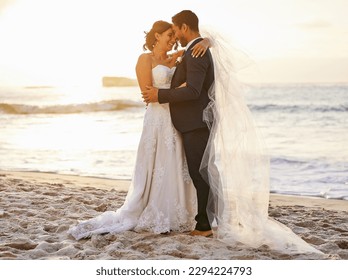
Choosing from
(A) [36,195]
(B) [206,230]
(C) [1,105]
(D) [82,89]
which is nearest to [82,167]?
(A) [36,195]

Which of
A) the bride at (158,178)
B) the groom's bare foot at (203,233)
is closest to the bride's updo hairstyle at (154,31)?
the bride at (158,178)

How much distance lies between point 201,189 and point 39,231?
127 cm

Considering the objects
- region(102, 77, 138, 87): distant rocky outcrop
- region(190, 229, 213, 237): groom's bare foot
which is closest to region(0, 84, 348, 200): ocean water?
region(102, 77, 138, 87): distant rocky outcrop

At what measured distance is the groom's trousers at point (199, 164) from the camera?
430 centimetres

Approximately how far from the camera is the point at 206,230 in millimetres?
4328

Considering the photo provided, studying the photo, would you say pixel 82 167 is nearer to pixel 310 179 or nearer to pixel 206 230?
pixel 310 179

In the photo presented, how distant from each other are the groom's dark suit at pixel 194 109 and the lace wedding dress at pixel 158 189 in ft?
0.46

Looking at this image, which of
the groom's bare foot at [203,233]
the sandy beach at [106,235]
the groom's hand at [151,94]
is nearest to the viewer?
the sandy beach at [106,235]

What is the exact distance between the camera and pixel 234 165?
428 centimetres

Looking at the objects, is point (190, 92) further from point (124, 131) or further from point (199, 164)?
point (124, 131)

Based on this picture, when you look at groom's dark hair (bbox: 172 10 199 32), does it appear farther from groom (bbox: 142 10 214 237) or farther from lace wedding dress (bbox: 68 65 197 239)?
lace wedding dress (bbox: 68 65 197 239)

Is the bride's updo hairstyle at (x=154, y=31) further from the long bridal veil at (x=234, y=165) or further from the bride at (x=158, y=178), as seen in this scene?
the long bridal veil at (x=234, y=165)

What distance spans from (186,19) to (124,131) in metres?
10.8

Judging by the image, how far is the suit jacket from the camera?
4.12 m
